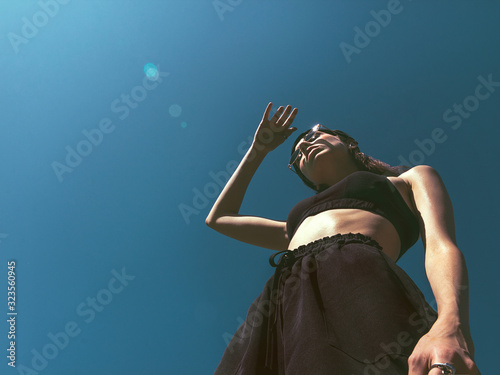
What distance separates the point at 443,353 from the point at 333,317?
0.57 meters

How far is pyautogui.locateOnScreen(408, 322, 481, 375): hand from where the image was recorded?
52.4 inches

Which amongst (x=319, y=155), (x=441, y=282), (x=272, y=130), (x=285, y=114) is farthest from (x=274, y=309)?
(x=285, y=114)

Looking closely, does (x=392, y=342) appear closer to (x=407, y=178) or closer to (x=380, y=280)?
(x=380, y=280)

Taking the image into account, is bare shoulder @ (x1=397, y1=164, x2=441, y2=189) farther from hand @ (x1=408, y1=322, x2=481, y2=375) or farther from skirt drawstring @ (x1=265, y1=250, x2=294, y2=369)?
hand @ (x1=408, y1=322, x2=481, y2=375)

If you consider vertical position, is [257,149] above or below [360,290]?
above

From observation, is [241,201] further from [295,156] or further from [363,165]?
[363,165]

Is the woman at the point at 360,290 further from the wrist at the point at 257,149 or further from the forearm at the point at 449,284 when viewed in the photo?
the wrist at the point at 257,149

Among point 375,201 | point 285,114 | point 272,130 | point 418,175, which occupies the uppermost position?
point 285,114

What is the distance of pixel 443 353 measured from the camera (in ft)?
4.42

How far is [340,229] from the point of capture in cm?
237

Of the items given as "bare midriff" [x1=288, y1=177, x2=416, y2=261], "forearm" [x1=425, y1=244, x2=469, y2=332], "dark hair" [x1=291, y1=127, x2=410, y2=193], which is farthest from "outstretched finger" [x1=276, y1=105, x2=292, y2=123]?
"forearm" [x1=425, y1=244, x2=469, y2=332]

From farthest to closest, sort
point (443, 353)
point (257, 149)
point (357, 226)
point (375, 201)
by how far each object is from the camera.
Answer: point (257, 149), point (375, 201), point (357, 226), point (443, 353)

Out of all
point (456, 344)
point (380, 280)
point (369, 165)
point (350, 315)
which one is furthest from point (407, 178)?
point (456, 344)

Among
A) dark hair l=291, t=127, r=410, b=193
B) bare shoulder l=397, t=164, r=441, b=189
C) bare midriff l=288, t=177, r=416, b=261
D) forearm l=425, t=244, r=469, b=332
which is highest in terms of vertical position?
dark hair l=291, t=127, r=410, b=193
